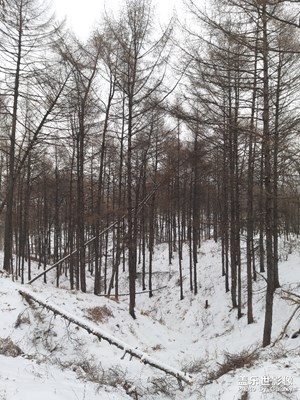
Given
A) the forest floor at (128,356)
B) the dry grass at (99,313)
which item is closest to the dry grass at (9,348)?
the forest floor at (128,356)

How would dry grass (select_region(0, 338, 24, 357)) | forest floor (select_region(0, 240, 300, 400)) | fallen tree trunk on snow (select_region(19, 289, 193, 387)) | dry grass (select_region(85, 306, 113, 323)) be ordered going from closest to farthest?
forest floor (select_region(0, 240, 300, 400)) < dry grass (select_region(0, 338, 24, 357)) < fallen tree trunk on snow (select_region(19, 289, 193, 387)) < dry grass (select_region(85, 306, 113, 323))

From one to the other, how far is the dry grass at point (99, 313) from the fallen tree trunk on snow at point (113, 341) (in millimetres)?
2153

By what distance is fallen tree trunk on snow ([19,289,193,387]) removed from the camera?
6730mm

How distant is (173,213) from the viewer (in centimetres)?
2541

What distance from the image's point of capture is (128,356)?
827 cm

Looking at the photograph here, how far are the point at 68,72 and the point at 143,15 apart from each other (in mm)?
3846

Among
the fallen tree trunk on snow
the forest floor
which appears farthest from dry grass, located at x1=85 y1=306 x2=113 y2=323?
the fallen tree trunk on snow

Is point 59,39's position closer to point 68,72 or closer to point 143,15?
point 68,72

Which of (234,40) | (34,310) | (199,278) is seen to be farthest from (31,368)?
(199,278)

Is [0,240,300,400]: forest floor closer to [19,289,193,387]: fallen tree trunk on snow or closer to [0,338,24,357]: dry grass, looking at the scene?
[0,338,24,357]: dry grass

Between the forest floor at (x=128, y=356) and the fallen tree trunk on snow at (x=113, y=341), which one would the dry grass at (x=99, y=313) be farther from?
the fallen tree trunk on snow at (x=113, y=341)

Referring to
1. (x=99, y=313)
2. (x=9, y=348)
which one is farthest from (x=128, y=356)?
(x=99, y=313)

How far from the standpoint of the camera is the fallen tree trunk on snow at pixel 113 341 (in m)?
6.73

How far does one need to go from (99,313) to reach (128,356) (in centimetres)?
318
